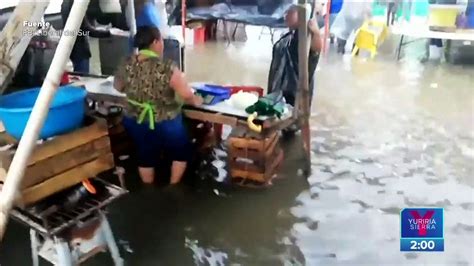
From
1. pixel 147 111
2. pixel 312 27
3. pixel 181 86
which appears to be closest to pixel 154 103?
pixel 147 111

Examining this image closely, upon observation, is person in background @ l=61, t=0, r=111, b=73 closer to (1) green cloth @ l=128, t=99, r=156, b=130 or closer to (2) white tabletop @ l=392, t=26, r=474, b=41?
(1) green cloth @ l=128, t=99, r=156, b=130

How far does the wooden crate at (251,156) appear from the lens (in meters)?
3.48

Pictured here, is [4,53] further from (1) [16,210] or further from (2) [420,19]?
(2) [420,19]

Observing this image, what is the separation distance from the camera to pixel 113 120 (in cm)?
388

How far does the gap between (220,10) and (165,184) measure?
10.1 feet

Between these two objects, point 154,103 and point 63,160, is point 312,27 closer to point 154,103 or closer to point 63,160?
point 154,103

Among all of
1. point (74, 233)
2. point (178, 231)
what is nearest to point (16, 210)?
point (74, 233)

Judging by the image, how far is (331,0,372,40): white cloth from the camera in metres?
7.66

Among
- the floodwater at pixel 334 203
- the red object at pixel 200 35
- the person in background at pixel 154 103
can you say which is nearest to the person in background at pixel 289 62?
the floodwater at pixel 334 203

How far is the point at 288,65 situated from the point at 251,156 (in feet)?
3.18

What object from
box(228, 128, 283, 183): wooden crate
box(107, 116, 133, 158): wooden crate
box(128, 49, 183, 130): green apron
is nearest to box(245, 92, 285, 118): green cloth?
box(228, 128, 283, 183): wooden crate

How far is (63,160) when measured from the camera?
2.24 meters

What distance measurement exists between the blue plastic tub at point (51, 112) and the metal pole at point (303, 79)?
5.11ft

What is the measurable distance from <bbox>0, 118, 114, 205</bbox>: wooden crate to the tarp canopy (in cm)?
332
